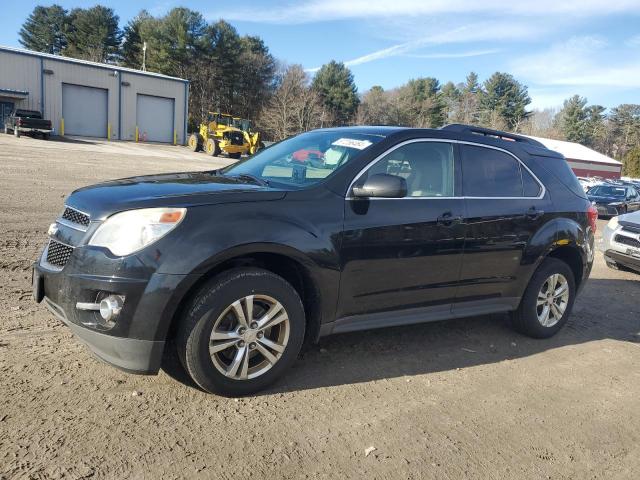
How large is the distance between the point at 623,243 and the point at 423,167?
615cm

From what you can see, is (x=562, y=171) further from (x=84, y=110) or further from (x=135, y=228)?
(x=84, y=110)

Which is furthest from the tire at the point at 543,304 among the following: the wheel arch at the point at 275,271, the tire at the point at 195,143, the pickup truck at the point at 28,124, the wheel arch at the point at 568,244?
the tire at the point at 195,143

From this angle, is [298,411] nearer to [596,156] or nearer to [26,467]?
[26,467]

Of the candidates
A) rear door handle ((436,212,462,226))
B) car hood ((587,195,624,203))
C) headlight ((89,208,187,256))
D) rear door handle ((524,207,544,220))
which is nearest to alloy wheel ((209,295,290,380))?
headlight ((89,208,187,256))

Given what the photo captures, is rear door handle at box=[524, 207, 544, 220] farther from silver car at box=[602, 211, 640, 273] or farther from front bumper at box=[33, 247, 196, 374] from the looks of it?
silver car at box=[602, 211, 640, 273]

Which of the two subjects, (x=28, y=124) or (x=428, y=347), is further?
(x=28, y=124)

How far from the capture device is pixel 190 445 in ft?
9.34

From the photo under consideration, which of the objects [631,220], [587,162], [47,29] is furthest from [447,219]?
[47,29]

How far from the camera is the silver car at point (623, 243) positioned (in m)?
8.48

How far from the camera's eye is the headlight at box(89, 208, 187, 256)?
2996 millimetres

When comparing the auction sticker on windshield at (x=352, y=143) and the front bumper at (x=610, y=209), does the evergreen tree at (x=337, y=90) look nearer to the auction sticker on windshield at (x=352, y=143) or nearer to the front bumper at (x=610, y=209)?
the front bumper at (x=610, y=209)

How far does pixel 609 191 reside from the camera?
2245 cm

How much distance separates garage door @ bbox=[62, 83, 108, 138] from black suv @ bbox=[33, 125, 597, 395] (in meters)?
41.7

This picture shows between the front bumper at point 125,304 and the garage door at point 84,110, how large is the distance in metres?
42.9
